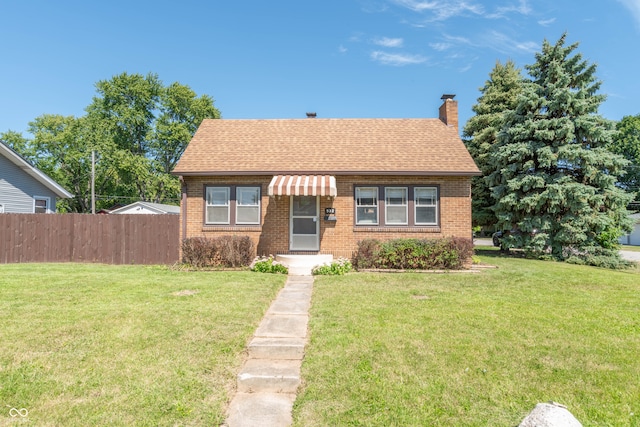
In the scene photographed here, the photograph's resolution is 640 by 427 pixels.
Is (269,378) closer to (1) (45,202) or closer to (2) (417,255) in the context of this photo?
(2) (417,255)

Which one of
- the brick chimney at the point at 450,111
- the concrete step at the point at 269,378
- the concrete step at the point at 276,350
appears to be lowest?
the concrete step at the point at 269,378

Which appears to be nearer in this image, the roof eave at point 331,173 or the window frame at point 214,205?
the roof eave at point 331,173

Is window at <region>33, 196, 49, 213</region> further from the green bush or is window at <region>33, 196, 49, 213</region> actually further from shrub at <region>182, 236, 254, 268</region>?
the green bush

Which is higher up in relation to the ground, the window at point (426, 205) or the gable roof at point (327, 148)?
the gable roof at point (327, 148)

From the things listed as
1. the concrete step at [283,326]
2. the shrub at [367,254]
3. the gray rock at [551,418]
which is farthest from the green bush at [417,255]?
the gray rock at [551,418]

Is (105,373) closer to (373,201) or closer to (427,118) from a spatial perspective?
(373,201)

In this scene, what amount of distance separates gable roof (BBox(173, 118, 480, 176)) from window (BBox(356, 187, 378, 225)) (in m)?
0.79

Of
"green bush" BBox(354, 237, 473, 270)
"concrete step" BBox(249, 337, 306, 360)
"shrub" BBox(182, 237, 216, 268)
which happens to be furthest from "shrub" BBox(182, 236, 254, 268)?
"concrete step" BBox(249, 337, 306, 360)

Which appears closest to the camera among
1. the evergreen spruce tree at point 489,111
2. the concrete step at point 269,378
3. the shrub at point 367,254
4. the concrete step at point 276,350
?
the concrete step at point 269,378

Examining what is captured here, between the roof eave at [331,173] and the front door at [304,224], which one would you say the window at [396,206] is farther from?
the front door at [304,224]

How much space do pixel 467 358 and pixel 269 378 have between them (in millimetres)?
2738

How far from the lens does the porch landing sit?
12.0 metres

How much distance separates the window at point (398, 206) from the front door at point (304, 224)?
5.74 ft

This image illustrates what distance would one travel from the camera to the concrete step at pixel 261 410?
3627 mm
